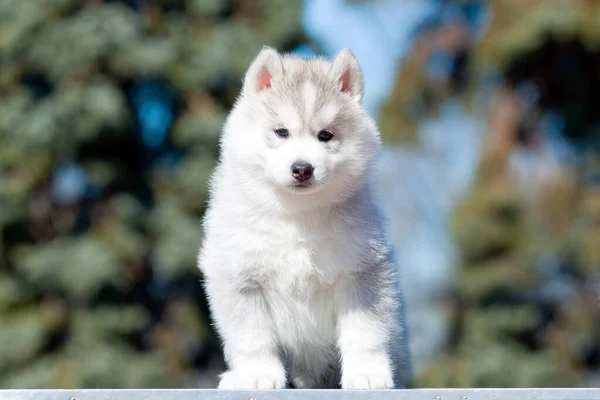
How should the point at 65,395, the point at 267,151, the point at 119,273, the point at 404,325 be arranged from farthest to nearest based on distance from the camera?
the point at 119,273 → the point at 404,325 → the point at 267,151 → the point at 65,395

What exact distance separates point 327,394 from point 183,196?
10569 millimetres

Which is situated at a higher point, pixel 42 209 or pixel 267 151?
pixel 42 209

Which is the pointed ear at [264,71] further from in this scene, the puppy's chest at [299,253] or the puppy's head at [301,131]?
the puppy's chest at [299,253]

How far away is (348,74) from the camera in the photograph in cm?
470

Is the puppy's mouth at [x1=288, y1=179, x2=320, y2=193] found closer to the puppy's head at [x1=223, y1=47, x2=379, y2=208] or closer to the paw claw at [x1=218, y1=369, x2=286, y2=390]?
the puppy's head at [x1=223, y1=47, x2=379, y2=208]

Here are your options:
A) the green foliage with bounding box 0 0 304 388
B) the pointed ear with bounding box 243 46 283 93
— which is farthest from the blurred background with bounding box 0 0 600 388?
the pointed ear with bounding box 243 46 283 93

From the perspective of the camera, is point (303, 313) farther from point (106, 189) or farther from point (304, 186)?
point (106, 189)

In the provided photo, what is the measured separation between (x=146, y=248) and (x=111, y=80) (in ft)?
8.33

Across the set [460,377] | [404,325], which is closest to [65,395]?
[404,325]

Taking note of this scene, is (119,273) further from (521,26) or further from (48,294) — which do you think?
(521,26)

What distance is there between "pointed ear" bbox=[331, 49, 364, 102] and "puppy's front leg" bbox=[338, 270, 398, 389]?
0.96 metres

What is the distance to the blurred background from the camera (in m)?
13.1

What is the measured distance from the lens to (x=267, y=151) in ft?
14.2

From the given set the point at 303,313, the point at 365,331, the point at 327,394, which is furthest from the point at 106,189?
the point at 327,394
